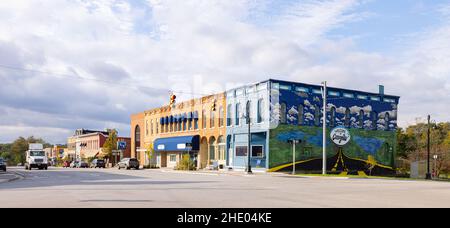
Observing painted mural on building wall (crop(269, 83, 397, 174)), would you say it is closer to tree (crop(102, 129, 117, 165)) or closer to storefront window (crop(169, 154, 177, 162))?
storefront window (crop(169, 154, 177, 162))

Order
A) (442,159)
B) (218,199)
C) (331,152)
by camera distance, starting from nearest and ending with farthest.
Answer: (218,199) → (331,152) → (442,159)

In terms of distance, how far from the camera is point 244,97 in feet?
182

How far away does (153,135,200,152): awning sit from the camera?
64.2 meters

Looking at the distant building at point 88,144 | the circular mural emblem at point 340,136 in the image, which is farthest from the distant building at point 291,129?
the distant building at point 88,144

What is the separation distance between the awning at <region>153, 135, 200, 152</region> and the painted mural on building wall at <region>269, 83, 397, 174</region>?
16.1 m

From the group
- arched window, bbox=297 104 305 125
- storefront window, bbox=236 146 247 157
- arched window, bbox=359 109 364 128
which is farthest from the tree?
arched window, bbox=359 109 364 128

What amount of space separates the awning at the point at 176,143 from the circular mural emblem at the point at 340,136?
18940 millimetres

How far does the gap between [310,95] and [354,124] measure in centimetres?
766

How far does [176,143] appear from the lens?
68250mm

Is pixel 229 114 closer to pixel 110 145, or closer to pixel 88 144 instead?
pixel 110 145

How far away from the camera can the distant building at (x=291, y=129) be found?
5150 cm
